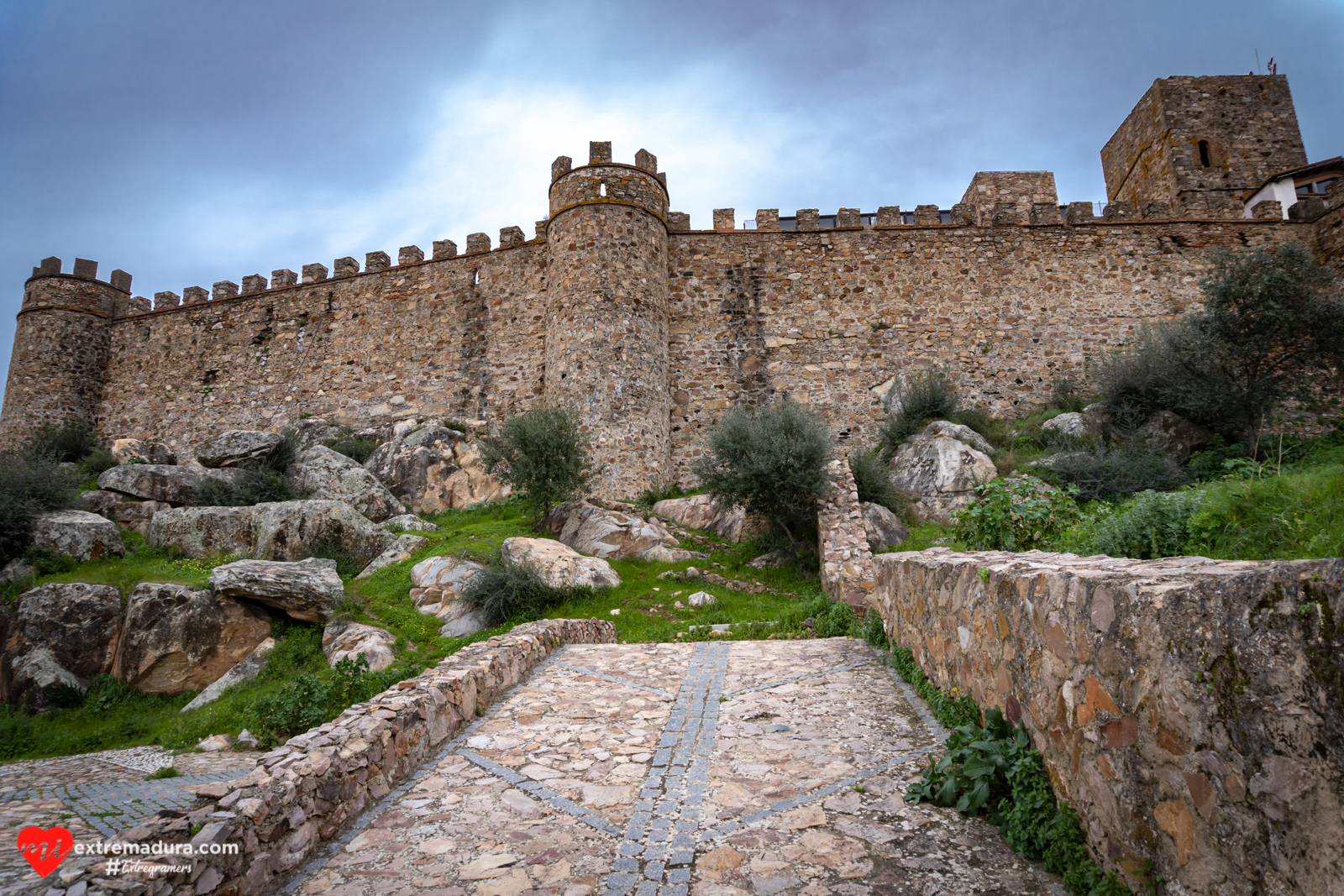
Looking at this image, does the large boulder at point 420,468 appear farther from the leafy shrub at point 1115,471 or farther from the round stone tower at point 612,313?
the leafy shrub at point 1115,471

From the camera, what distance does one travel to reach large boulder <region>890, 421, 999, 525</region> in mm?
14352

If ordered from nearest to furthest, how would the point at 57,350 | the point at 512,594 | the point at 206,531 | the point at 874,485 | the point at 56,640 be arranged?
the point at 512,594 < the point at 56,640 < the point at 874,485 < the point at 206,531 < the point at 57,350

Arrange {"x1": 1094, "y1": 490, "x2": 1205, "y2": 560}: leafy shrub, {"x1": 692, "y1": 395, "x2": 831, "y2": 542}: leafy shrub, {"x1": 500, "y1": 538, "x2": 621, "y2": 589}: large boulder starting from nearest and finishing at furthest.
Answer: {"x1": 1094, "y1": 490, "x2": 1205, "y2": 560}: leafy shrub, {"x1": 500, "y1": 538, "x2": 621, "y2": 589}: large boulder, {"x1": 692, "y1": 395, "x2": 831, "y2": 542}: leafy shrub

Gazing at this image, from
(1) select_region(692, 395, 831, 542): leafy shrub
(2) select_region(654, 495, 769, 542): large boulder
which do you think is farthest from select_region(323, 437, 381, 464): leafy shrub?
(1) select_region(692, 395, 831, 542): leafy shrub

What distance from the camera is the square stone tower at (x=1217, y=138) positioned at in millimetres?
20578

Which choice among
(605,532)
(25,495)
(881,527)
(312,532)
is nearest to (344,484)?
(312,532)

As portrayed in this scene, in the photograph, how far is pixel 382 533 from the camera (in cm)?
1452

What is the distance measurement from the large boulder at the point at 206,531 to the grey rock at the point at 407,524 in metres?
2.55

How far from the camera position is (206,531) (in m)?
14.4

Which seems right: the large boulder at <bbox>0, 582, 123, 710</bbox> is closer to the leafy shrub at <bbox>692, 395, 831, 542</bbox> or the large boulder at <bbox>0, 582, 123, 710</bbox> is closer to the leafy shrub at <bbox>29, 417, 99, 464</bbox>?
the leafy shrub at <bbox>692, 395, 831, 542</bbox>

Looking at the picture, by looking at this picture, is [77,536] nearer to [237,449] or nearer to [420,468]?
[237,449]

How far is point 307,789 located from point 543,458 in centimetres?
1128

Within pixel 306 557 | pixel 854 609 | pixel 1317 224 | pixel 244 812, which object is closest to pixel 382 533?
pixel 306 557

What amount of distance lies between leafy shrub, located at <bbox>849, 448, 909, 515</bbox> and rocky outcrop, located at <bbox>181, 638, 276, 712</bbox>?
1104 centimetres
